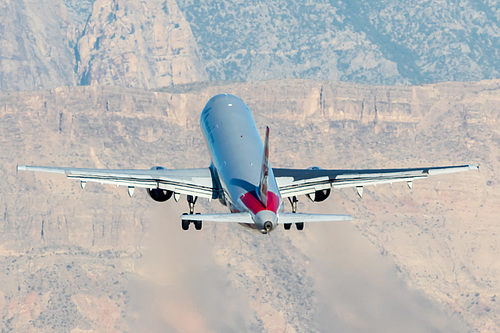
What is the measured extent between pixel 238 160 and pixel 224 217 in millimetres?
15609

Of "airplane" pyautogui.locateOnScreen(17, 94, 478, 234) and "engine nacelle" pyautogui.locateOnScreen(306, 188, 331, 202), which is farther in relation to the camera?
"engine nacelle" pyautogui.locateOnScreen(306, 188, 331, 202)

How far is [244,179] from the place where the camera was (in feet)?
312

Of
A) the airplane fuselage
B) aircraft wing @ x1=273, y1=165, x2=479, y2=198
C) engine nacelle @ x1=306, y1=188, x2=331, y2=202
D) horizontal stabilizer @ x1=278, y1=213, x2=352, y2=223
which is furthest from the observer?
engine nacelle @ x1=306, y1=188, x2=331, y2=202

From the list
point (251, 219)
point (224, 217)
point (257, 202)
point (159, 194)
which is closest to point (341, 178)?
point (257, 202)

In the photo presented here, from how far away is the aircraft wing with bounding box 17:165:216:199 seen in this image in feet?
308

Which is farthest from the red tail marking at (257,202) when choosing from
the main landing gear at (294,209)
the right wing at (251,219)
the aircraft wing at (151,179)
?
the aircraft wing at (151,179)

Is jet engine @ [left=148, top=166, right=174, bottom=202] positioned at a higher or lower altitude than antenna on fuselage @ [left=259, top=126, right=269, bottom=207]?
lower

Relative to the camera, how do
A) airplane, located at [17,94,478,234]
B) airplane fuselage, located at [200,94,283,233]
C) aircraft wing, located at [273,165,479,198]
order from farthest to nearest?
1. aircraft wing, located at [273,165,479,198]
2. airplane, located at [17,94,478,234]
3. airplane fuselage, located at [200,94,283,233]

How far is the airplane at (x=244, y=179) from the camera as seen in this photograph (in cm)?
8956

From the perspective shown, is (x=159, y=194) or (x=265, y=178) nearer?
(x=265, y=178)

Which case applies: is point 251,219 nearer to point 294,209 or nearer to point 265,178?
point 265,178

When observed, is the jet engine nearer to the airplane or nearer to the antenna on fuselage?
the airplane

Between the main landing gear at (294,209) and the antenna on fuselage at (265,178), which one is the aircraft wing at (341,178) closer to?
the main landing gear at (294,209)

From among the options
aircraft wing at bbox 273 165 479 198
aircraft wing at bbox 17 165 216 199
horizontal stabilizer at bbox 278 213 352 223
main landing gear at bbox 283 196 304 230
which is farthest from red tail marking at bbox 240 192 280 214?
aircraft wing at bbox 17 165 216 199
